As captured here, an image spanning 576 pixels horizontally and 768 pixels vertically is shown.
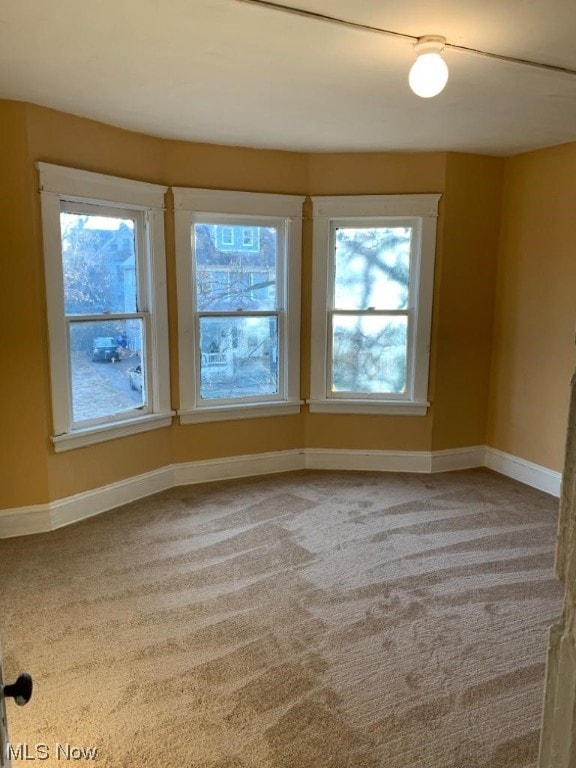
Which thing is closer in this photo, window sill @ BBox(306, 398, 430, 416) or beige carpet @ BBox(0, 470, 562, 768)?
beige carpet @ BBox(0, 470, 562, 768)

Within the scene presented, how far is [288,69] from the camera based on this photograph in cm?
259

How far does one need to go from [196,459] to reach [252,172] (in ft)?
7.13

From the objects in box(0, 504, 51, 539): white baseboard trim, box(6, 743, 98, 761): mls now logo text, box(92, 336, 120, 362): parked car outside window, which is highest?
box(92, 336, 120, 362): parked car outside window

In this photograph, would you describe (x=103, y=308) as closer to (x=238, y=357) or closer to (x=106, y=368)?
(x=106, y=368)

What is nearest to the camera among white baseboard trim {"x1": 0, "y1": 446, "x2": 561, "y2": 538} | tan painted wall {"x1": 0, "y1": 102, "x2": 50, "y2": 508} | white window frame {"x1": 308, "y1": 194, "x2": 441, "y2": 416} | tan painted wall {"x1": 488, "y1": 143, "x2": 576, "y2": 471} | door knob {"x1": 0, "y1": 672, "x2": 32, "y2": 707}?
door knob {"x1": 0, "y1": 672, "x2": 32, "y2": 707}

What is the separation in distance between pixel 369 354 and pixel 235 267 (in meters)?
1.27

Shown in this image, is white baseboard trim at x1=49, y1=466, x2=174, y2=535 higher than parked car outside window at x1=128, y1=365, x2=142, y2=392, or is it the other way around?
parked car outside window at x1=128, y1=365, x2=142, y2=392

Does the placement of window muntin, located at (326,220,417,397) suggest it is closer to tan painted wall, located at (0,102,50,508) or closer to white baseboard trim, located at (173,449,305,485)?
white baseboard trim, located at (173,449,305,485)

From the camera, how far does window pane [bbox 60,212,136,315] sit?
3467 mm

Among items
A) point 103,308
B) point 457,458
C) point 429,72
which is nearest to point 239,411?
point 103,308

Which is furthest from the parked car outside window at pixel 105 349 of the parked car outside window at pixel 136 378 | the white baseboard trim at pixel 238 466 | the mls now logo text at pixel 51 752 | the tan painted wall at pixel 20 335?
the mls now logo text at pixel 51 752

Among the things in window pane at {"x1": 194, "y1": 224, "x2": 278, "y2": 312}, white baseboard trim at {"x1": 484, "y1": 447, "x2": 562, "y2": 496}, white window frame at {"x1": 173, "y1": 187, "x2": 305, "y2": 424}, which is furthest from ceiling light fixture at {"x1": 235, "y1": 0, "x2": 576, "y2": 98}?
white baseboard trim at {"x1": 484, "y1": 447, "x2": 562, "y2": 496}

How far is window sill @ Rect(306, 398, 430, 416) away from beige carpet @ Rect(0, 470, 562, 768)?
2.67 ft

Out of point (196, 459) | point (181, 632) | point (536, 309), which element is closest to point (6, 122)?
point (196, 459)
